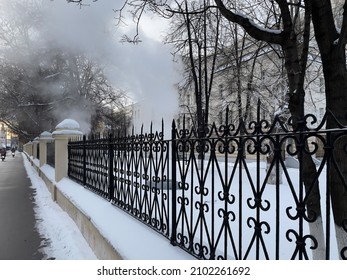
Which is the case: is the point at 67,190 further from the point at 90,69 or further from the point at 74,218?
the point at 90,69

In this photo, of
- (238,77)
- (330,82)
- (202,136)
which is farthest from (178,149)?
(238,77)

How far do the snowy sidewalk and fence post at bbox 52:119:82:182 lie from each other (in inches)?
123

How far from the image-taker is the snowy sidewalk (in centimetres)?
273

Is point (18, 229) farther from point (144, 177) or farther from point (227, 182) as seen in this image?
point (227, 182)

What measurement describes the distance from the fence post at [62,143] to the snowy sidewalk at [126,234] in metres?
3.13

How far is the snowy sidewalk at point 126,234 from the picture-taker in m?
2.73

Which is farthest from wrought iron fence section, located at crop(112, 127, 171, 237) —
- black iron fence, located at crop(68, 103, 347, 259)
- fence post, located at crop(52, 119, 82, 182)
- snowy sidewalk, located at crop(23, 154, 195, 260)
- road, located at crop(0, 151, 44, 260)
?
fence post, located at crop(52, 119, 82, 182)

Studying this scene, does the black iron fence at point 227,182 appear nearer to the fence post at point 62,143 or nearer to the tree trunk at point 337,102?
the tree trunk at point 337,102

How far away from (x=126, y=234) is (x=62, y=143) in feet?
18.4

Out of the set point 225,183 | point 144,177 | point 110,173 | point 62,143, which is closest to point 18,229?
point 110,173

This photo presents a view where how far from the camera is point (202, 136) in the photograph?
103 inches

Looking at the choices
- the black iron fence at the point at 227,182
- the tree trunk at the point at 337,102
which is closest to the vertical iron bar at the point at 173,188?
the black iron fence at the point at 227,182

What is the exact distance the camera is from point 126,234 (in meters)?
3.31

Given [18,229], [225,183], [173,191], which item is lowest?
[18,229]
